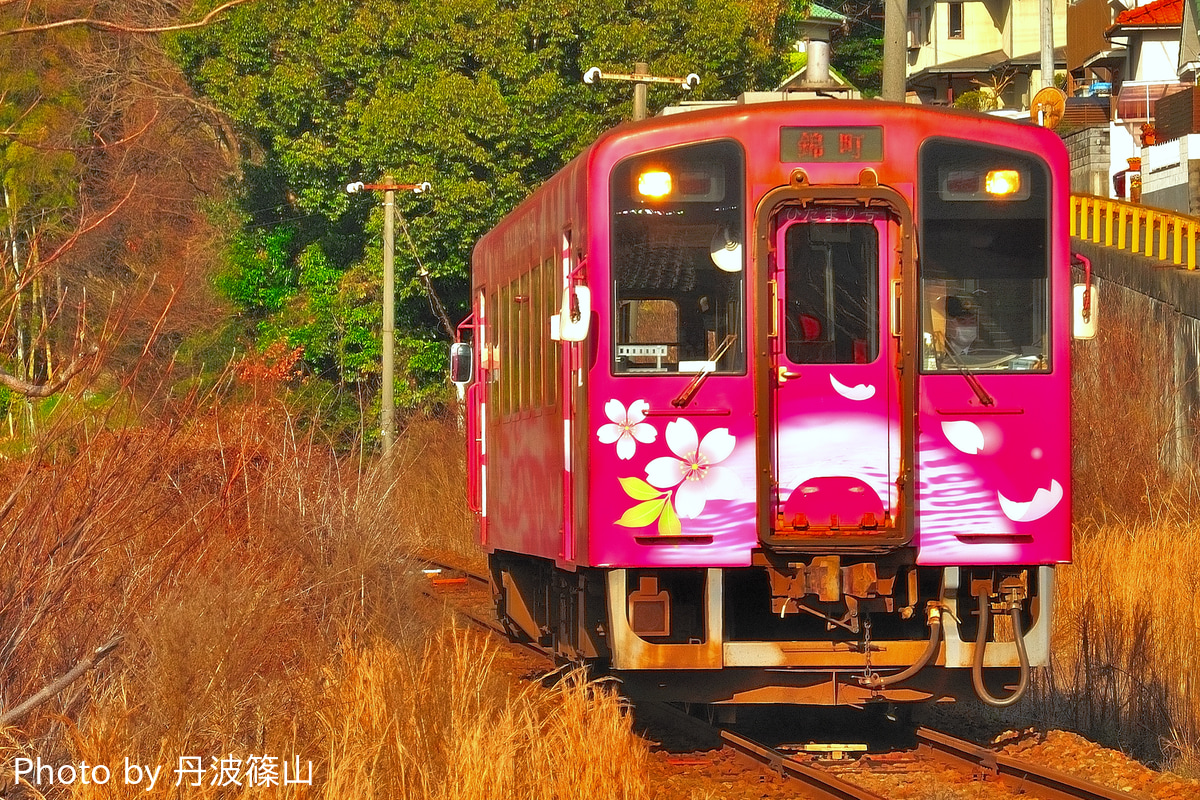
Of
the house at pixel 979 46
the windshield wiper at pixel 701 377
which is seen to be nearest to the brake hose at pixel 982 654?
the windshield wiper at pixel 701 377

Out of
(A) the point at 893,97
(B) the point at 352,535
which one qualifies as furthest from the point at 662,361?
(A) the point at 893,97

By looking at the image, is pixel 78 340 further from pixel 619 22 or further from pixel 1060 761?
pixel 619 22

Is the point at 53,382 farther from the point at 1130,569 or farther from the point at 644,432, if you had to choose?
the point at 1130,569

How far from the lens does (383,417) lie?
30.5 m

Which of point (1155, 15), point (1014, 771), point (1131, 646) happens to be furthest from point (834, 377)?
point (1155, 15)

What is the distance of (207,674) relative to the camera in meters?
7.97

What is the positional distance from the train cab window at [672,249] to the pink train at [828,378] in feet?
0.03

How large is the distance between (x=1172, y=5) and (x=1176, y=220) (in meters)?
28.3

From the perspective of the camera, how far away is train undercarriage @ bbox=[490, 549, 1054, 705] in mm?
9219

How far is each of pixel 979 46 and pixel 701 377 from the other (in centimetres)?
5644

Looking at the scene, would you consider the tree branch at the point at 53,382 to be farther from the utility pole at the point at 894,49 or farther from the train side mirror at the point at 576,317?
the utility pole at the point at 894,49

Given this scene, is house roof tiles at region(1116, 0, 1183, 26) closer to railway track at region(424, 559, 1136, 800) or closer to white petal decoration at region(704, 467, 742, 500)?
railway track at region(424, 559, 1136, 800)

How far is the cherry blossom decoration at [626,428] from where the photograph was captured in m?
9.24

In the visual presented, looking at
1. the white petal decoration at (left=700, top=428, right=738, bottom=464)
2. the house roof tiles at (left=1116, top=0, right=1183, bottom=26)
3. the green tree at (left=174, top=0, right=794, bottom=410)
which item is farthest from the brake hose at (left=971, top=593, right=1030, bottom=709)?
the house roof tiles at (left=1116, top=0, right=1183, bottom=26)
